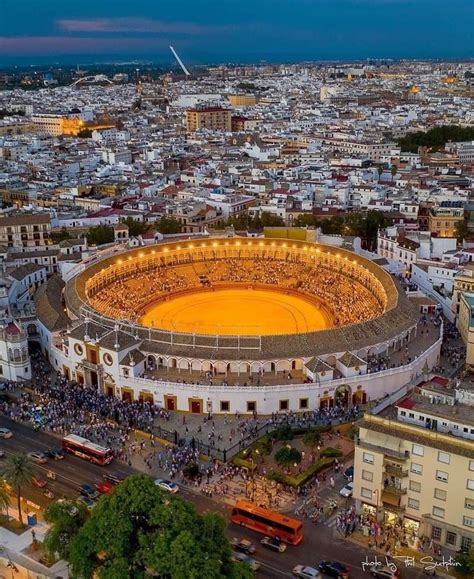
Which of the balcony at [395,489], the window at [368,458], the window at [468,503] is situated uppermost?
the window at [368,458]

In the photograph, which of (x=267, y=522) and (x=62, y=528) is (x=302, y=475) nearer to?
(x=267, y=522)

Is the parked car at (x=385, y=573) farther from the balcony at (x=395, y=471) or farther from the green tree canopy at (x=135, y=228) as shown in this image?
the green tree canopy at (x=135, y=228)

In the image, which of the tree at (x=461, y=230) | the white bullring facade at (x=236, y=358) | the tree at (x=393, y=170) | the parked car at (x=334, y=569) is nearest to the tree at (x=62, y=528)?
the parked car at (x=334, y=569)

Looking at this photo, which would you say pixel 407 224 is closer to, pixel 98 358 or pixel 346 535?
pixel 98 358

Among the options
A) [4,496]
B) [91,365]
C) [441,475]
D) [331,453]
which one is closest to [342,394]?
[331,453]

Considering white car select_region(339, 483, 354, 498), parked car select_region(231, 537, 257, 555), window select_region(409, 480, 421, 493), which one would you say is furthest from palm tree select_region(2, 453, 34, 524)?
window select_region(409, 480, 421, 493)

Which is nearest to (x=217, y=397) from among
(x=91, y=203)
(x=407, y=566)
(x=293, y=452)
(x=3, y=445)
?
(x=293, y=452)
